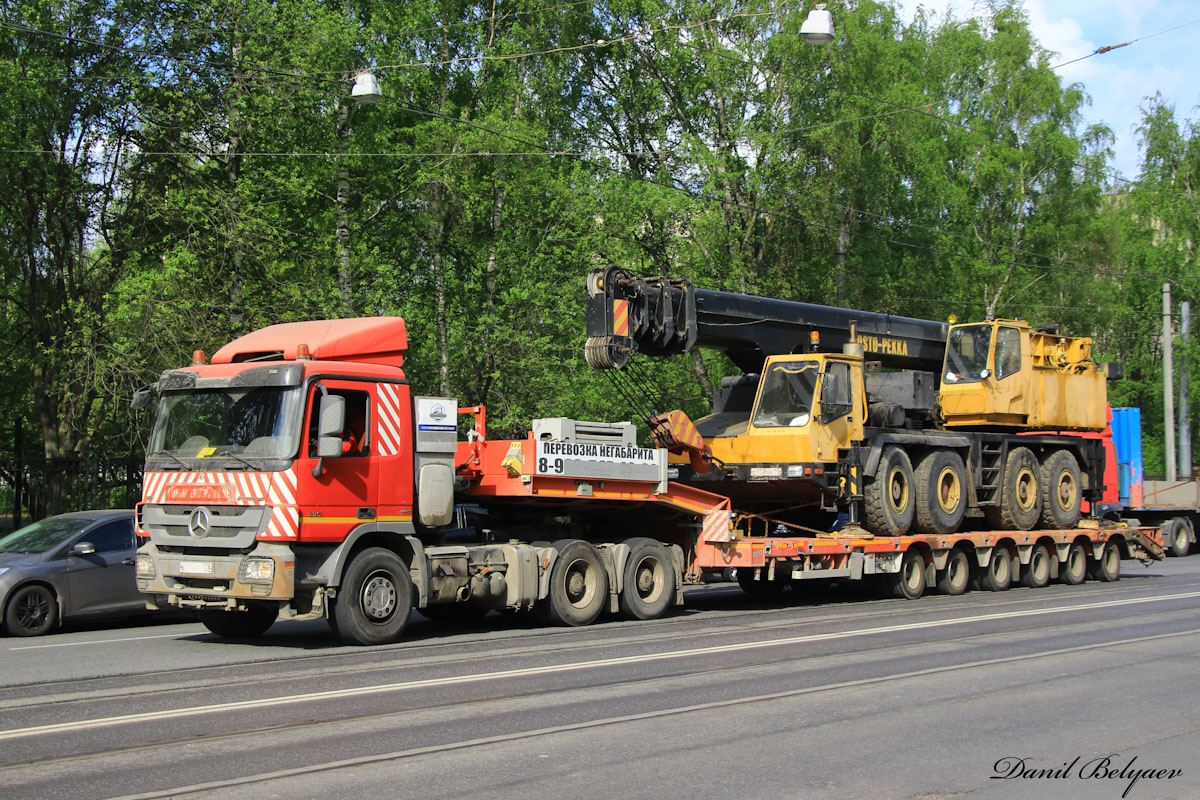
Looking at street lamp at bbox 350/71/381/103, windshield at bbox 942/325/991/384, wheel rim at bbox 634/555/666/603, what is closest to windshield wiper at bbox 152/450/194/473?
wheel rim at bbox 634/555/666/603

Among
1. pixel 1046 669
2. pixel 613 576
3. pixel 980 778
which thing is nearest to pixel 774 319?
pixel 613 576

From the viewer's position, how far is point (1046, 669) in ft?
33.3

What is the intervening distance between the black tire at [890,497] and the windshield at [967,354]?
2.43 metres

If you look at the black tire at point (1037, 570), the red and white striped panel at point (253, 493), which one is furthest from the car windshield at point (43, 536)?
the black tire at point (1037, 570)

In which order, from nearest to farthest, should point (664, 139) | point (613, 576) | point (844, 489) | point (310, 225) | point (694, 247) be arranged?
point (613, 576) < point (844, 489) < point (310, 225) < point (694, 247) < point (664, 139)

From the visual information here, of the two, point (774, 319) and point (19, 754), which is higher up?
point (774, 319)

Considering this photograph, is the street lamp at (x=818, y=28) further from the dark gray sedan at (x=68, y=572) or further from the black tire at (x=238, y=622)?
the dark gray sedan at (x=68, y=572)

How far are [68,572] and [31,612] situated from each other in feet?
1.94

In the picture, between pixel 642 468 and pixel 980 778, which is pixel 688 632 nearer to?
pixel 642 468

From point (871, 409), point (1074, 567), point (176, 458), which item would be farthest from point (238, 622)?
point (1074, 567)

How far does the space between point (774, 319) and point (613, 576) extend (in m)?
4.72

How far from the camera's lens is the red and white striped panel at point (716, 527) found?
14.8 meters

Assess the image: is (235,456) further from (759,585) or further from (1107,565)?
(1107,565)

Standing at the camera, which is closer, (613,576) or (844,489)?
(613,576)
